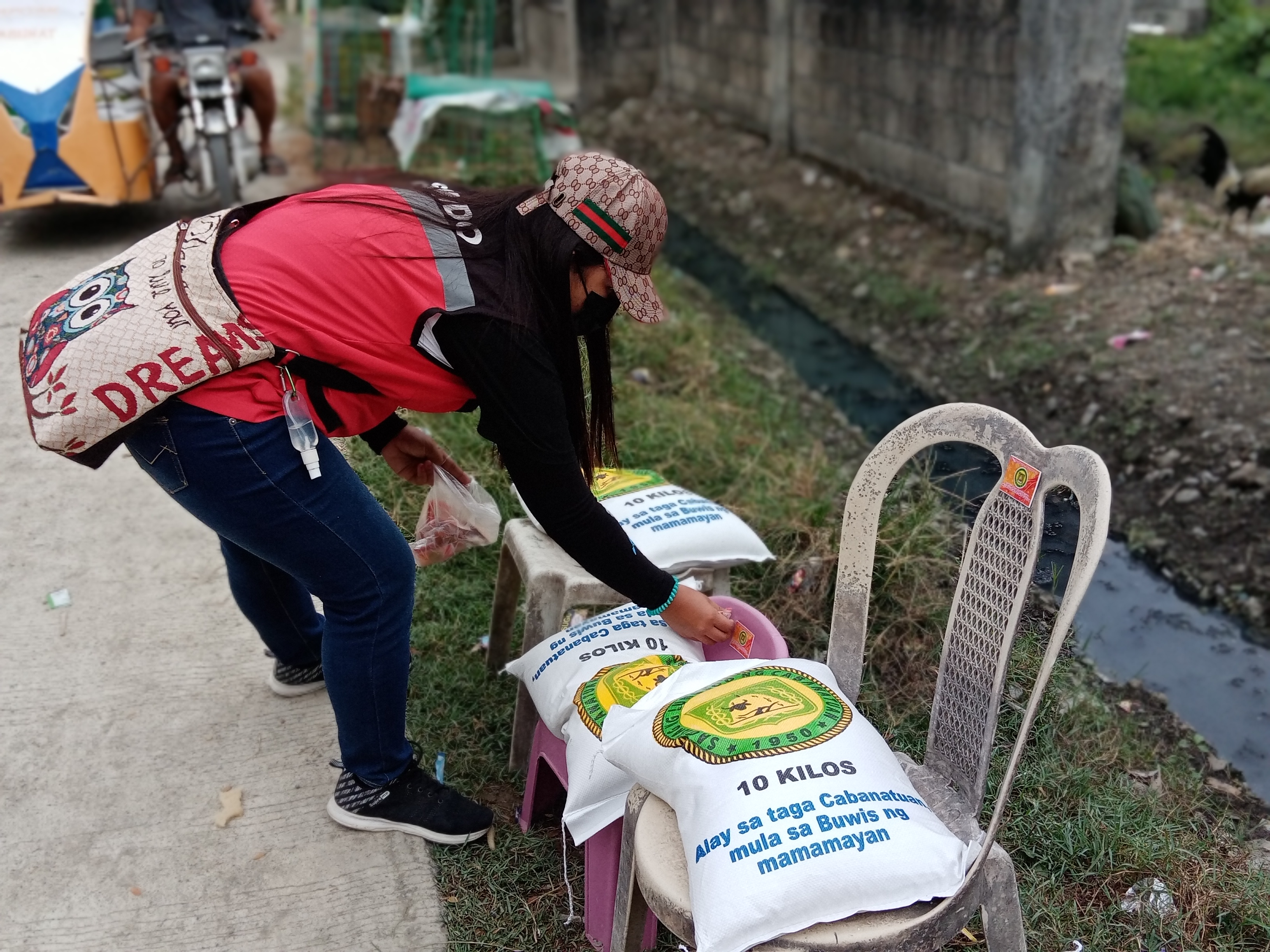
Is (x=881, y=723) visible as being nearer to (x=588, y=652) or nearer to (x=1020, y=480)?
(x=588, y=652)

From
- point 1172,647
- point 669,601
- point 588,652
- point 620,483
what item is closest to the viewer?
point 669,601

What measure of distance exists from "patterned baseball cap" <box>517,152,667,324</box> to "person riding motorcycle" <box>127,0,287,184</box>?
477cm

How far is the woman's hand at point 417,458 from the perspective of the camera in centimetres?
→ 248

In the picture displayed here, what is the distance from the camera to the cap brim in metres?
1.80

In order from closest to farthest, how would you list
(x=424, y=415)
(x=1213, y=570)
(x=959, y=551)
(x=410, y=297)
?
(x=410, y=297) < (x=959, y=551) < (x=1213, y=570) < (x=424, y=415)

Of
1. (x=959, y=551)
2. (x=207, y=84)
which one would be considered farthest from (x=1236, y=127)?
(x=207, y=84)

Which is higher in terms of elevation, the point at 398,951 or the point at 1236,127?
the point at 1236,127

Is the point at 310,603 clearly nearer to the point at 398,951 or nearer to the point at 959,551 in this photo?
the point at 398,951

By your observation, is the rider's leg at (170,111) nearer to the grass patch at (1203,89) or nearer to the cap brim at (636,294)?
A: the cap brim at (636,294)

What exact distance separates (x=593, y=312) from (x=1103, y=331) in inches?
161

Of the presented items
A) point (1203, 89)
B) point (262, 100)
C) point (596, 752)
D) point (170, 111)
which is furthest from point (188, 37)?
point (1203, 89)

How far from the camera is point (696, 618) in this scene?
2107 mm

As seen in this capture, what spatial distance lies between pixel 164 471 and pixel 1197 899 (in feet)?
7.17

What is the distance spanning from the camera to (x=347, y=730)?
7.52 ft
